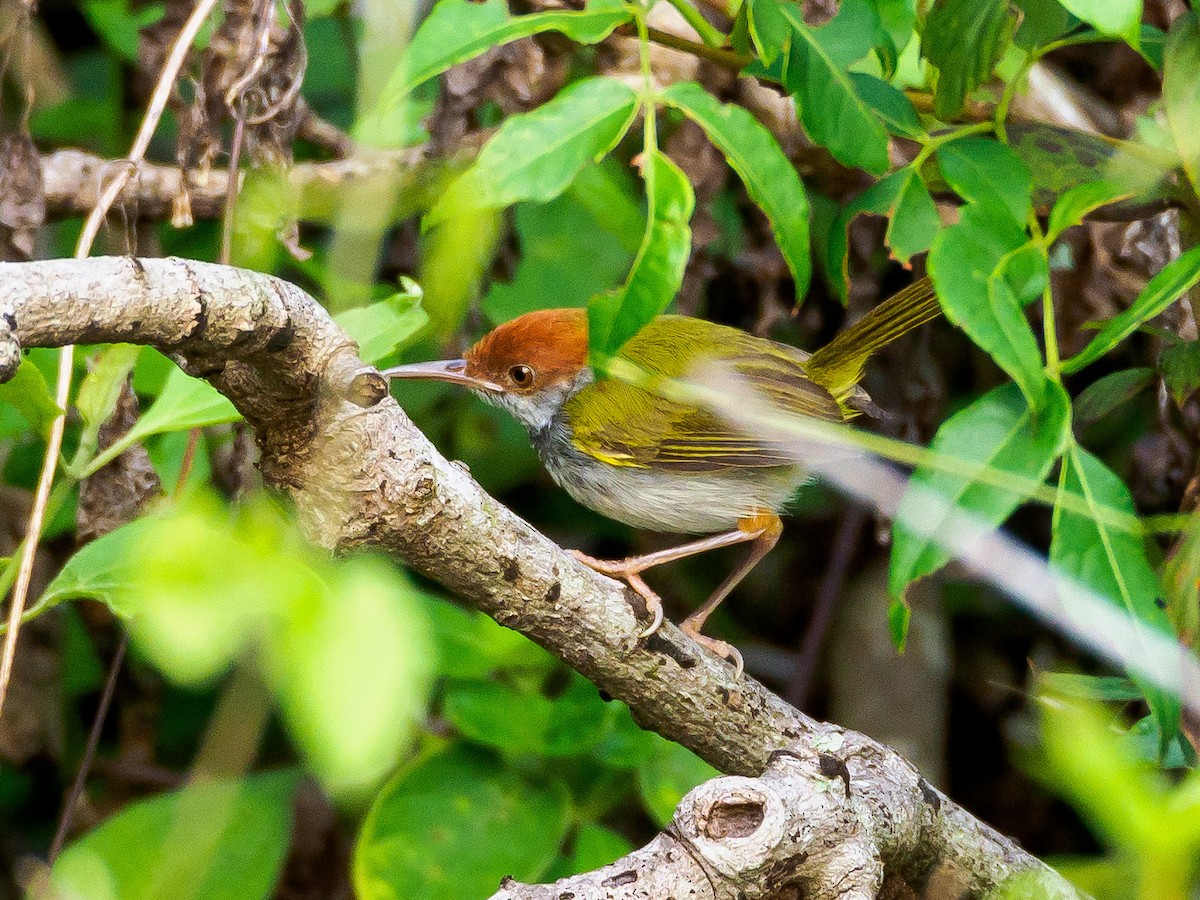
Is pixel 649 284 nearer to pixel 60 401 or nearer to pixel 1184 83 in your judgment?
pixel 60 401

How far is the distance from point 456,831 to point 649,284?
1.47m

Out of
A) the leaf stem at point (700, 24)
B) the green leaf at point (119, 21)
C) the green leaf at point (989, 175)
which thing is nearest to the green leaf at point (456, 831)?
the green leaf at point (989, 175)

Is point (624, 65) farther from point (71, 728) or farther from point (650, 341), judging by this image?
point (71, 728)

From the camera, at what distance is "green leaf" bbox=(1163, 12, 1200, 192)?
2.22 meters

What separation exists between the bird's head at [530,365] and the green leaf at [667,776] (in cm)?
96

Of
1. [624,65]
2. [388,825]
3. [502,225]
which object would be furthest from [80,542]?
[624,65]

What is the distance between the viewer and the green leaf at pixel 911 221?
7.55 feet

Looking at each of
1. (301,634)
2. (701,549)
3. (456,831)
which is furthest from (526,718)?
(301,634)

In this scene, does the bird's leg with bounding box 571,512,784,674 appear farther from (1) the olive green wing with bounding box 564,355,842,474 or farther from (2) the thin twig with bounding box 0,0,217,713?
(2) the thin twig with bounding box 0,0,217,713

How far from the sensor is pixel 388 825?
2613mm

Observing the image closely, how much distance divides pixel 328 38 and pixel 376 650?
410cm

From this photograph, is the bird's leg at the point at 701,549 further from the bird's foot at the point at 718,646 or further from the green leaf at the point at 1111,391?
the green leaf at the point at 1111,391

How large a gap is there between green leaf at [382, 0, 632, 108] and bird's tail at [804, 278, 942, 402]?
1.21m

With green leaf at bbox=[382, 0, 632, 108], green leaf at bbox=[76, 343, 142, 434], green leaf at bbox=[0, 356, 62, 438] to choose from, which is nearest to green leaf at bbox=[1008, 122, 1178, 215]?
green leaf at bbox=[382, 0, 632, 108]
